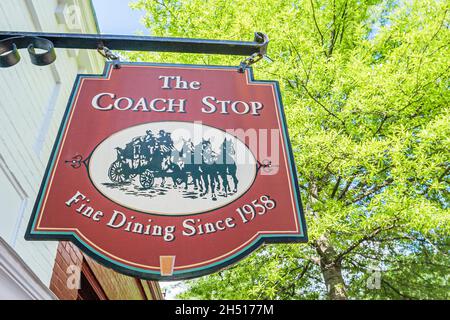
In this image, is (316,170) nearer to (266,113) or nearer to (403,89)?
(403,89)

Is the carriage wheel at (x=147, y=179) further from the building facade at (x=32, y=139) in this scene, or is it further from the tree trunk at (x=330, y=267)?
the tree trunk at (x=330, y=267)

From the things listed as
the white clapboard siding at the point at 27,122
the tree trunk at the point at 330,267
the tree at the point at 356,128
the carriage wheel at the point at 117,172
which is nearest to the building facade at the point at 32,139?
the white clapboard siding at the point at 27,122

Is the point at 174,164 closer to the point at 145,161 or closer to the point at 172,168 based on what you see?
the point at 172,168

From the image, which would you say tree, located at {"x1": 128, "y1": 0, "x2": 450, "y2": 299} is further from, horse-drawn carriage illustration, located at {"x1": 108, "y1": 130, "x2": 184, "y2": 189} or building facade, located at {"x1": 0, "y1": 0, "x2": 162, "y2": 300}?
horse-drawn carriage illustration, located at {"x1": 108, "y1": 130, "x2": 184, "y2": 189}

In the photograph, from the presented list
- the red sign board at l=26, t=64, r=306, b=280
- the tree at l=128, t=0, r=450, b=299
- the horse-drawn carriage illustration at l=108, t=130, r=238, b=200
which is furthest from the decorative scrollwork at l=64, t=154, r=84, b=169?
the tree at l=128, t=0, r=450, b=299

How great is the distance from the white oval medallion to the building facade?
2.90 ft

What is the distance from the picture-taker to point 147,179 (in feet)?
6.10

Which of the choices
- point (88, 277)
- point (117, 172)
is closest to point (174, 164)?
point (117, 172)

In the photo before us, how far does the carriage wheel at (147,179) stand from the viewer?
183 centimetres

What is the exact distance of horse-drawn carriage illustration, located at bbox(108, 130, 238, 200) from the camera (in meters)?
1.86

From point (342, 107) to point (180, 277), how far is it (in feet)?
13.4

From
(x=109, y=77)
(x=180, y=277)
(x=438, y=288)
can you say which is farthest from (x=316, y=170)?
(x=438, y=288)

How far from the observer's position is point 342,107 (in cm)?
497

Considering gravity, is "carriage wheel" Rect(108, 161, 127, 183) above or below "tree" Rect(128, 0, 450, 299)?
Result: below
